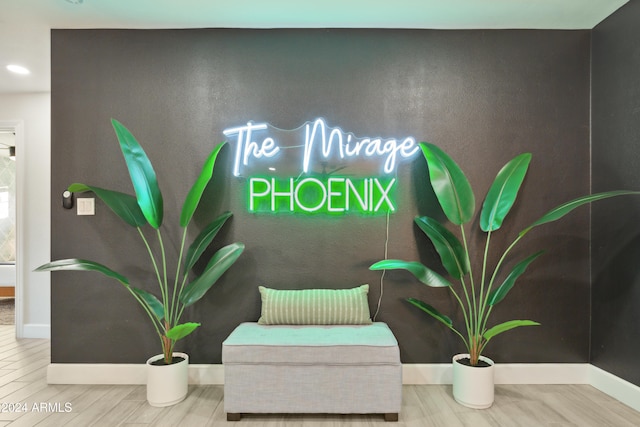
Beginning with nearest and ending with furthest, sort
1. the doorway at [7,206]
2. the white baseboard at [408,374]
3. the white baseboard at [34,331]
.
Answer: the white baseboard at [408,374]
the white baseboard at [34,331]
the doorway at [7,206]

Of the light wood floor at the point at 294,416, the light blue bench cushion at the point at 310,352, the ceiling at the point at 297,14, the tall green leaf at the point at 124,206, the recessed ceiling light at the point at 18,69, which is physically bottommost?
the light wood floor at the point at 294,416

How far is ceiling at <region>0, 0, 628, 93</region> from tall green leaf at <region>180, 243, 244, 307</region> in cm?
161

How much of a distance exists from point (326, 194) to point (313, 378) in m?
1.21

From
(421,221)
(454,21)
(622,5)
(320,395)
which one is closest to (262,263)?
(320,395)

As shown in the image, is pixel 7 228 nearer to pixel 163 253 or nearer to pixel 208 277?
pixel 163 253

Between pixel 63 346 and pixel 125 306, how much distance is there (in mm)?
521

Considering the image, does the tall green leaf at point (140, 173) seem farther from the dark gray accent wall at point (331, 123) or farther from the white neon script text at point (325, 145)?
the white neon script text at point (325, 145)

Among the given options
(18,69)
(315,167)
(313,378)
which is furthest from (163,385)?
(18,69)

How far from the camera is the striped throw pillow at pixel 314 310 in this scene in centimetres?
252

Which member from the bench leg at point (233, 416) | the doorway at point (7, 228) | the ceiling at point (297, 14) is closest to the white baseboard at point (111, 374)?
the bench leg at point (233, 416)

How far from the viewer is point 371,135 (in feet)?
9.13

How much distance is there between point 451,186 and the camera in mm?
2389

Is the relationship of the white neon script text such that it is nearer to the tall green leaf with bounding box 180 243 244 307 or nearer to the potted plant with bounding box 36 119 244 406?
the potted plant with bounding box 36 119 244 406

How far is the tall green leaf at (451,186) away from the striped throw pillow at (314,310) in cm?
84
